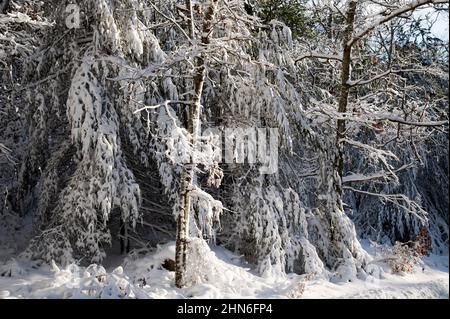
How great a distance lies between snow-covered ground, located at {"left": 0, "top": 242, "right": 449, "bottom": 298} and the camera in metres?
6.80

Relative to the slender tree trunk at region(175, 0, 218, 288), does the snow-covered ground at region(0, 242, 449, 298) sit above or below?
below

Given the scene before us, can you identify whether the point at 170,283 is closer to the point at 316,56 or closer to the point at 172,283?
the point at 172,283

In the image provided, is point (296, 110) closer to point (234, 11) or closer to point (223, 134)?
point (223, 134)

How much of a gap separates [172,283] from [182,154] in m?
2.68

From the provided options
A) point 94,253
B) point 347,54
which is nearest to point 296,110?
point 347,54

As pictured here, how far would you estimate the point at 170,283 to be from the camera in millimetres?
8031

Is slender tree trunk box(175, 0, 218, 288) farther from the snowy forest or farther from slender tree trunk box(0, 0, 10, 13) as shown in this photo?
slender tree trunk box(0, 0, 10, 13)

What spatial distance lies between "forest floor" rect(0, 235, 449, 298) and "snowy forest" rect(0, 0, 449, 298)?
0.04 metres

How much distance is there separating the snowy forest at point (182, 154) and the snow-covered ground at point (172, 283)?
0.04m

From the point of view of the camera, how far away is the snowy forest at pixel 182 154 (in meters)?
7.87

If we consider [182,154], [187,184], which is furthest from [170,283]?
[182,154]

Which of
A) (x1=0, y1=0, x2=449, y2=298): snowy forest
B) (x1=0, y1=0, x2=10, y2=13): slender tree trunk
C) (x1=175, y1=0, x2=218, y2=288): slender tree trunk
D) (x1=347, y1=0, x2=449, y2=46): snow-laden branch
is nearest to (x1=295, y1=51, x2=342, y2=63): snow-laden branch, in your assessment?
(x1=0, y1=0, x2=449, y2=298): snowy forest

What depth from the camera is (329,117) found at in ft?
35.1
